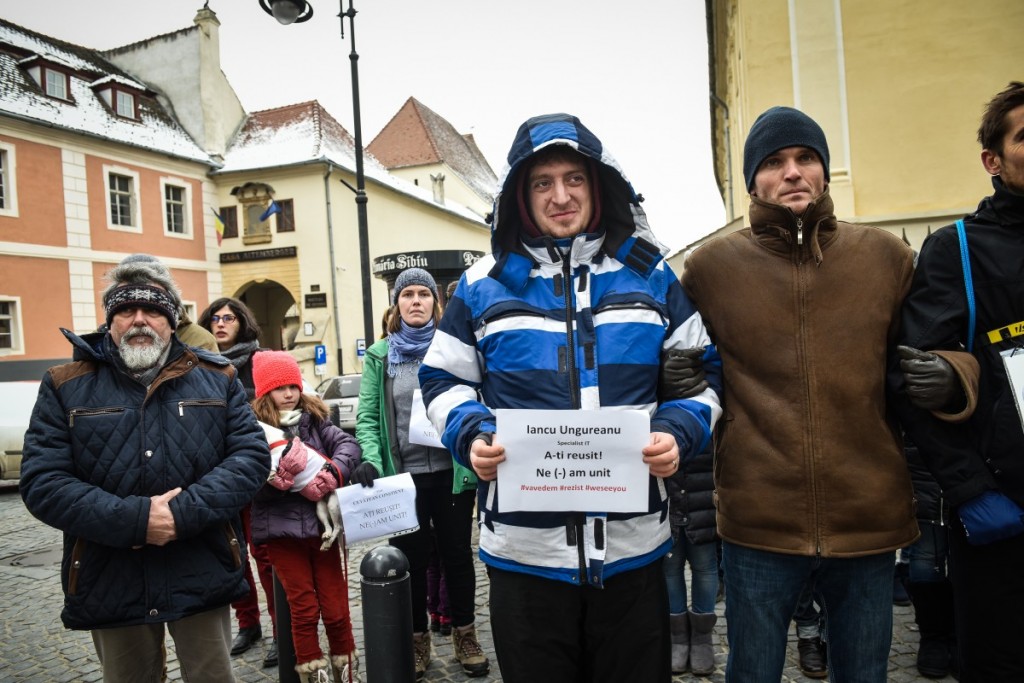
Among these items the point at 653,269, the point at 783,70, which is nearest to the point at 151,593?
the point at 653,269

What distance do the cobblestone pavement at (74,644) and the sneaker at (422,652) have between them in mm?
47

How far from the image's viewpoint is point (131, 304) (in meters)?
2.74

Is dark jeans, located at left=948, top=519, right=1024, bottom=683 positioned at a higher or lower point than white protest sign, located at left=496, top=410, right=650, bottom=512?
lower

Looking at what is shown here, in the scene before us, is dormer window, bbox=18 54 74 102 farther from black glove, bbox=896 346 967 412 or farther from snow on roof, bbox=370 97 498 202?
black glove, bbox=896 346 967 412

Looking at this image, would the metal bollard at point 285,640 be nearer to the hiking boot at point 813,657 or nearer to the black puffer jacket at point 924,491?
the hiking boot at point 813,657

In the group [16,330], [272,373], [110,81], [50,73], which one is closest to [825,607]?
[272,373]

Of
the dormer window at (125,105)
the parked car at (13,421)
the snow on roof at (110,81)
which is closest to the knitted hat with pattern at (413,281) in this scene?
the parked car at (13,421)

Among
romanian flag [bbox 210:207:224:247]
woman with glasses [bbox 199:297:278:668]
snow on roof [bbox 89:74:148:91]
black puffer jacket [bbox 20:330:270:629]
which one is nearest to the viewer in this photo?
black puffer jacket [bbox 20:330:270:629]

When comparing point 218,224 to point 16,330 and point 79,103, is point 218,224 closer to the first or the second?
point 79,103

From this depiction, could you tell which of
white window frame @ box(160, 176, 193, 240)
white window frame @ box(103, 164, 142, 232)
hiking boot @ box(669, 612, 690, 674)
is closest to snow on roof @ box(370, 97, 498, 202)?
white window frame @ box(160, 176, 193, 240)

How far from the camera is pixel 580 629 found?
→ 6.89 ft

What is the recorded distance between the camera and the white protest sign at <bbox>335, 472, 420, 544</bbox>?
3453 mm

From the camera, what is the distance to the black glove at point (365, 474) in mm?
3477

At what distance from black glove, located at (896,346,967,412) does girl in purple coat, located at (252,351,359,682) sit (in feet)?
8.61
